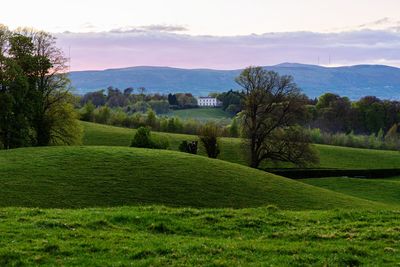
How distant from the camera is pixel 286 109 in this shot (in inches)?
2581

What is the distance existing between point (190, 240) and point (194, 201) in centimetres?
2007

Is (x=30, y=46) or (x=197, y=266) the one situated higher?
(x=30, y=46)

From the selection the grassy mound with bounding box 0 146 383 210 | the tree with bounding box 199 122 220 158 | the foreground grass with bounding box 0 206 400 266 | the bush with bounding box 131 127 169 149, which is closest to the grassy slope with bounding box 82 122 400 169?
the tree with bounding box 199 122 220 158

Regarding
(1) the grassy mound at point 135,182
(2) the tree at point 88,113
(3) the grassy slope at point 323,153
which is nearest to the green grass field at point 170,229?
(1) the grassy mound at point 135,182

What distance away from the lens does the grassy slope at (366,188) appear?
54862 mm

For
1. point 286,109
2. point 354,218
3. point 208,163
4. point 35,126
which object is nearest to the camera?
point 354,218

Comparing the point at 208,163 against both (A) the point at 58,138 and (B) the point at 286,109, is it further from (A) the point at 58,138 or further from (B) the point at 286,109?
(A) the point at 58,138

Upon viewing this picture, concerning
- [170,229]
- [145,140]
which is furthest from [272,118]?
[170,229]

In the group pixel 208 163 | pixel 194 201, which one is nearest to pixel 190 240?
pixel 194 201

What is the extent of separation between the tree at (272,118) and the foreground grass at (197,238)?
4705 centimetres

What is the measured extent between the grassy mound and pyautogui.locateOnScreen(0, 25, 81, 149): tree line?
12627 mm

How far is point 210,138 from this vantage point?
73375 millimetres

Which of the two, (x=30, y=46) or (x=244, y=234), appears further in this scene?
(x=30, y=46)

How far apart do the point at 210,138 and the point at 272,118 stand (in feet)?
39.2
